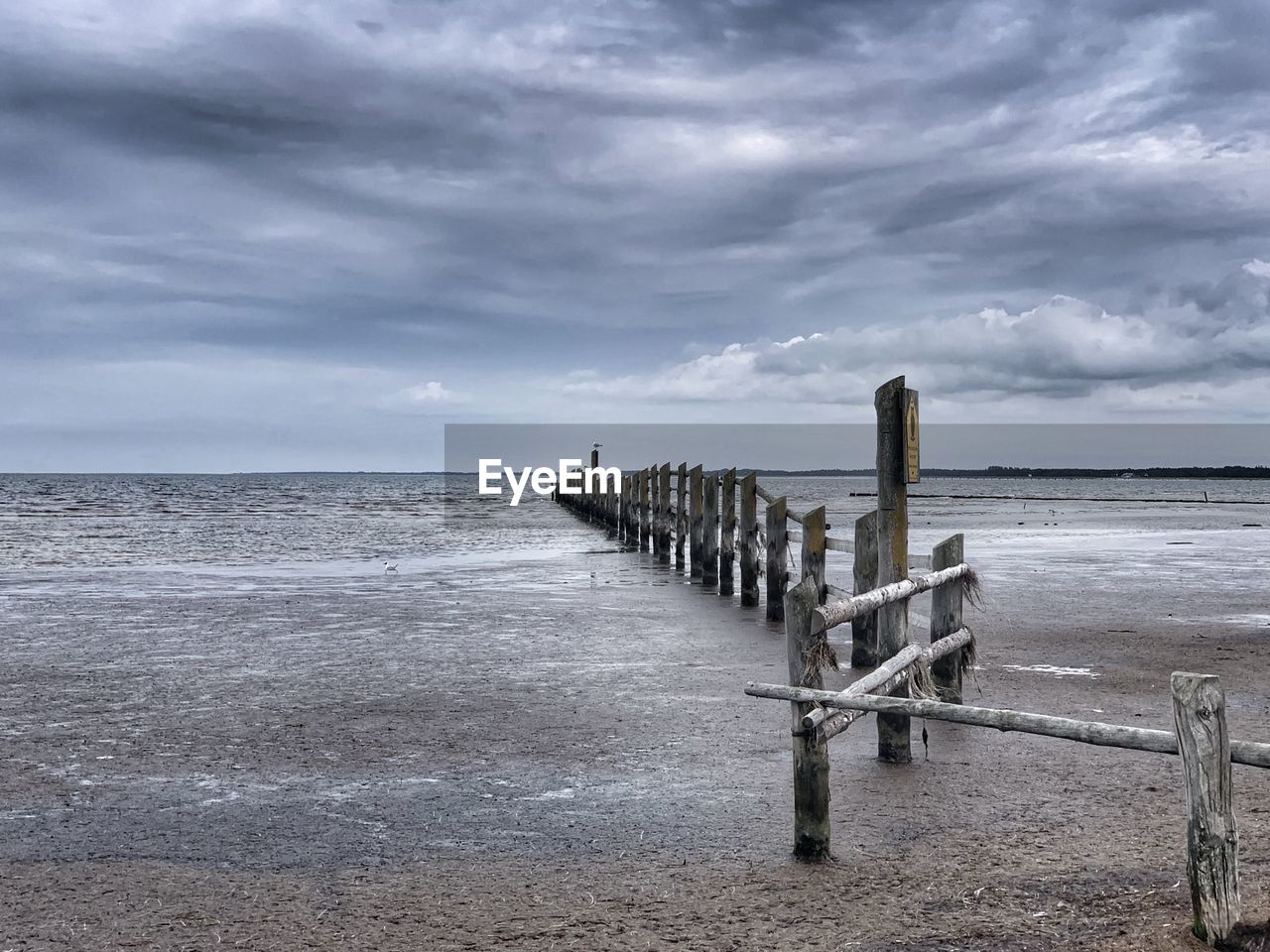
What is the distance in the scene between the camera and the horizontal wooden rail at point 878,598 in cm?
558

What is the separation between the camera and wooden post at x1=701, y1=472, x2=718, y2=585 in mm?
19547

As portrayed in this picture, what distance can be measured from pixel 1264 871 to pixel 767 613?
9507 mm

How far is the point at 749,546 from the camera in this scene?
53.6 ft

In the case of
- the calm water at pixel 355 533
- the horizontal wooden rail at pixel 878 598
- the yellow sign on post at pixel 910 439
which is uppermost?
the yellow sign on post at pixel 910 439

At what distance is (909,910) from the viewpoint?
4.65 m

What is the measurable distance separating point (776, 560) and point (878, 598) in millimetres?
7732

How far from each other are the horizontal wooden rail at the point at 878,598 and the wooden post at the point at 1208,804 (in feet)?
6.03

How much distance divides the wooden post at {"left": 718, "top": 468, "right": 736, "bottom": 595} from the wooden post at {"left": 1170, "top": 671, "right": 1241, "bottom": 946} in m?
13.9

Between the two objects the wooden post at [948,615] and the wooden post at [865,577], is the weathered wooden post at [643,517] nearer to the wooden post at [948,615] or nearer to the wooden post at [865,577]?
the wooden post at [865,577]

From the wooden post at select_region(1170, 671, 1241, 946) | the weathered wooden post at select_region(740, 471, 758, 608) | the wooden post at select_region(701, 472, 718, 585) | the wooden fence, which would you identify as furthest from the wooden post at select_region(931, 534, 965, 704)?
the wooden post at select_region(701, 472, 718, 585)

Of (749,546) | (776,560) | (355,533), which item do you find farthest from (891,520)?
(355,533)

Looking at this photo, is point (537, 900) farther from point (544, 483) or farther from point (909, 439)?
point (544, 483)

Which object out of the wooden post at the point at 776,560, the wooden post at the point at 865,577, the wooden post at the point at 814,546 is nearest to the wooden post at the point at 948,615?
the wooden post at the point at 865,577

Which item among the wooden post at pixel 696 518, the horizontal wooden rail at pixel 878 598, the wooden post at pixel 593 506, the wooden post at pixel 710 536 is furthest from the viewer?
the wooden post at pixel 593 506
